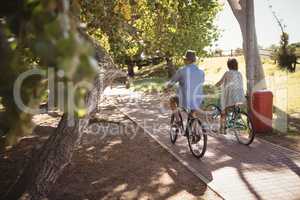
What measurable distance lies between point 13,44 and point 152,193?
4.74 m

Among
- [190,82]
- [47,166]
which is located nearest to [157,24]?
[190,82]

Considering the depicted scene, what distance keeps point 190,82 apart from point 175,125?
1.64 m

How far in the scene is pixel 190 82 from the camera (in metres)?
7.68

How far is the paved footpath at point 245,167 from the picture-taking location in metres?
5.82

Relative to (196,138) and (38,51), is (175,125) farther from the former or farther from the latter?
(38,51)

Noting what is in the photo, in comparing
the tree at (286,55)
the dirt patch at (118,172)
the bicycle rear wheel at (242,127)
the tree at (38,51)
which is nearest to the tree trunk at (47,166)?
the dirt patch at (118,172)

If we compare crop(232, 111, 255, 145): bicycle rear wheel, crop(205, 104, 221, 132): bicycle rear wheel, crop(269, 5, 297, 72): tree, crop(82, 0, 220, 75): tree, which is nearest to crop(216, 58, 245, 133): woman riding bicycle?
crop(232, 111, 255, 145): bicycle rear wheel

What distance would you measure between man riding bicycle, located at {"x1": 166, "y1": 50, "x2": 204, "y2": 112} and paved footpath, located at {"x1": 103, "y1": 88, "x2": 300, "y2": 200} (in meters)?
1.22

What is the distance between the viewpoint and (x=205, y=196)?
5805mm

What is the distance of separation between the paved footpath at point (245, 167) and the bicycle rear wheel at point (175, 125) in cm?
21

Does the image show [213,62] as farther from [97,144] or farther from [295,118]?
[97,144]

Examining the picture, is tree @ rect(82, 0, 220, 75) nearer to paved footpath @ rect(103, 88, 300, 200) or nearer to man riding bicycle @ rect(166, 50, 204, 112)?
man riding bicycle @ rect(166, 50, 204, 112)

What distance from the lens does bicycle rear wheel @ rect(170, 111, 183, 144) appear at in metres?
8.56

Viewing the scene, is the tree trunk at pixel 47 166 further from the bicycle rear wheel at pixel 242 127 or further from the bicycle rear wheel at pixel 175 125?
the bicycle rear wheel at pixel 242 127
